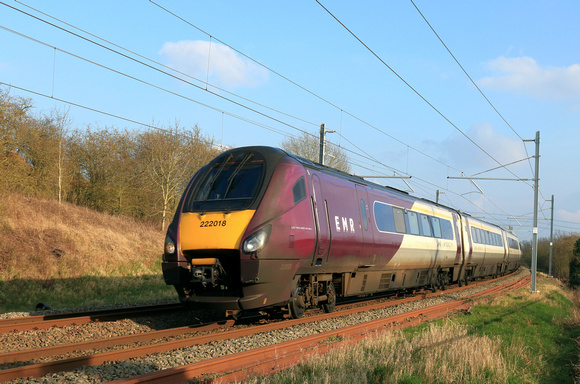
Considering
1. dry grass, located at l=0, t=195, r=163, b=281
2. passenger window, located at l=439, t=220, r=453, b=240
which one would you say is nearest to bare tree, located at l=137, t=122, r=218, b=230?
dry grass, located at l=0, t=195, r=163, b=281

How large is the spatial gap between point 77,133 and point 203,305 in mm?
28708

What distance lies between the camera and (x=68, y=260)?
19.1m

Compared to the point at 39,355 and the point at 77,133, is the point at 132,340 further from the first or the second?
the point at 77,133

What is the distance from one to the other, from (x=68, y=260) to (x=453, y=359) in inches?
617

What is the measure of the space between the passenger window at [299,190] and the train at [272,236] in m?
0.02

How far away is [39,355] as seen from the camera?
7000 mm

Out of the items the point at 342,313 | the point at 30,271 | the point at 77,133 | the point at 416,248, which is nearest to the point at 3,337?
the point at 342,313

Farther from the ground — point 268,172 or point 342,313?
point 268,172

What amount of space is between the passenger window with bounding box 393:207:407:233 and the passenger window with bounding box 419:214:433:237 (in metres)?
1.88

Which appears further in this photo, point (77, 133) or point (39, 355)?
point (77, 133)

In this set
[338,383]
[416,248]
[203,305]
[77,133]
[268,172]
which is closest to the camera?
[338,383]

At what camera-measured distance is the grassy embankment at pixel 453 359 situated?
6492 mm

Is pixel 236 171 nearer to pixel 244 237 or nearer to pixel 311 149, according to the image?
pixel 244 237

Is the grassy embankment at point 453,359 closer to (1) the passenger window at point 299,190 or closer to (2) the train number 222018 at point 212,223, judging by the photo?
(1) the passenger window at point 299,190
